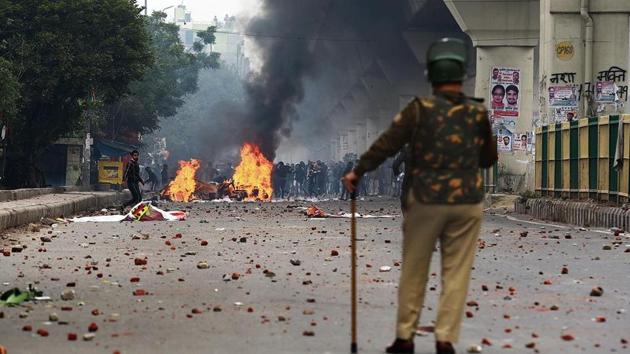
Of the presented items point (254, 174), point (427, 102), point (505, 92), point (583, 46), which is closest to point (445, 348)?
point (427, 102)

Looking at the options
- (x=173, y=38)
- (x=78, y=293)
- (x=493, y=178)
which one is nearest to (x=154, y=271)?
(x=78, y=293)

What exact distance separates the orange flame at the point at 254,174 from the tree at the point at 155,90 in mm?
6374

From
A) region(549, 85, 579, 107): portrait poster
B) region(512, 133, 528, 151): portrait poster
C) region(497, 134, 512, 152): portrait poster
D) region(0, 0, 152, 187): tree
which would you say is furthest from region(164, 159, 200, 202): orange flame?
region(549, 85, 579, 107): portrait poster

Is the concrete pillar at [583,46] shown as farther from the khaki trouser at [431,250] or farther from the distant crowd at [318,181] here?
the distant crowd at [318,181]

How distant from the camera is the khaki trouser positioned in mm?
7258

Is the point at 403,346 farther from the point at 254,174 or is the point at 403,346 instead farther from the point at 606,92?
the point at 254,174

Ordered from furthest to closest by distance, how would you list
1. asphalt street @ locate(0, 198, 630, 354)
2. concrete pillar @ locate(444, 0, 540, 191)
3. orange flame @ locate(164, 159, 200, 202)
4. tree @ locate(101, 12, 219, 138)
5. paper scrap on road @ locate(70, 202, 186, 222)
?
tree @ locate(101, 12, 219, 138)
orange flame @ locate(164, 159, 200, 202)
concrete pillar @ locate(444, 0, 540, 191)
paper scrap on road @ locate(70, 202, 186, 222)
asphalt street @ locate(0, 198, 630, 354)

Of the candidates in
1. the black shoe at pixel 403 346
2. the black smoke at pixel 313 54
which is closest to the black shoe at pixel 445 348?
the black shoe at pixel 403 346

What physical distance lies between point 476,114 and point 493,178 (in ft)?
101

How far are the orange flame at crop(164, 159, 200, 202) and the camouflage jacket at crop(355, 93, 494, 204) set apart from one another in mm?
46744

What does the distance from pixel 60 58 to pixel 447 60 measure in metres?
34.6

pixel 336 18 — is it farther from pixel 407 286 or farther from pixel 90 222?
pixel 407 286

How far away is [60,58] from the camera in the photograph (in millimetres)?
40438

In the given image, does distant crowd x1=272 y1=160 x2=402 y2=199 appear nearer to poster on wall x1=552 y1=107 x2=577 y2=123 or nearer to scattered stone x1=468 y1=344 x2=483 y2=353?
poster on wall x1=552 y1=107 x2=577 y2=123
